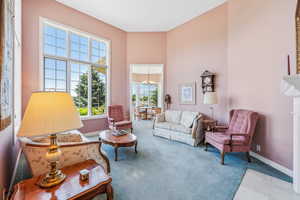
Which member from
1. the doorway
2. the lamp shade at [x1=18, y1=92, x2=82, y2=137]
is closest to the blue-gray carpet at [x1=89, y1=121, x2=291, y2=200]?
the lamp shade at [x1=18, y1=92, x2=82, y2=137]

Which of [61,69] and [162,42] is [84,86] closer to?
[61,69]

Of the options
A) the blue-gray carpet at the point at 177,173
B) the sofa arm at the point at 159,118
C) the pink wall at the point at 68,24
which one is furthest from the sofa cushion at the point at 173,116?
the pink wall at the point at 68,24

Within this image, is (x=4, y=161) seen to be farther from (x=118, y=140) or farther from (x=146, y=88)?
(x=146, y=88)

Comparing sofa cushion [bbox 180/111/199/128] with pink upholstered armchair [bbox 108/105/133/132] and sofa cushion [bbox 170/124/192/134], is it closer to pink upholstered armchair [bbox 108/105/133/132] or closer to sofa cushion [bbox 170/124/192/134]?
sofa cushion [bbox 170/124/192/134]

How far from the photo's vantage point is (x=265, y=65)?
281 centimetres

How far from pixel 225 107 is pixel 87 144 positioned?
11.9 feet

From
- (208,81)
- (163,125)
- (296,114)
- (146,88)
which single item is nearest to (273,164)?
(296,114)

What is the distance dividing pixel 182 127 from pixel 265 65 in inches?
94.2

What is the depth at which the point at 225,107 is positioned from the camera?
12.6 feet

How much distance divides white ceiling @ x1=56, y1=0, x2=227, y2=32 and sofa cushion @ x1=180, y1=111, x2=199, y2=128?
3.20m

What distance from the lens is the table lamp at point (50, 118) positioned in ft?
3.31

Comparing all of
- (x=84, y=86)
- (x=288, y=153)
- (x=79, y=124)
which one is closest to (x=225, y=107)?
(x=288, y=153)

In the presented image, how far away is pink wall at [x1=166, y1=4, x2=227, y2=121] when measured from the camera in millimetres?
3926

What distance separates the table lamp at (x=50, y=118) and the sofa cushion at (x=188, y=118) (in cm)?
333
